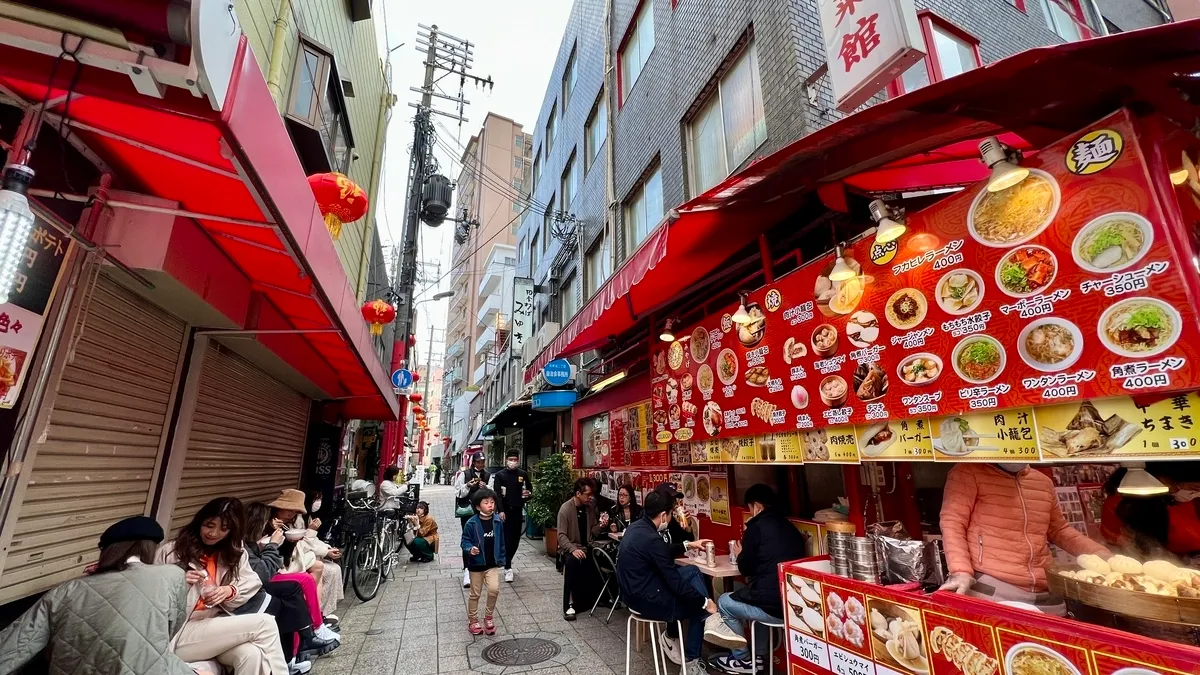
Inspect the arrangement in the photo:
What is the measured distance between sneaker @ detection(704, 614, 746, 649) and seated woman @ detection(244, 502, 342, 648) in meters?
4.30

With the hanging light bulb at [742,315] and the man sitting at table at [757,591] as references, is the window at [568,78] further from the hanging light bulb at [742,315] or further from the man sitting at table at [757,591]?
the man sitting at table at [757,591]

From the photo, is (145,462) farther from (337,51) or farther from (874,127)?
(337,51)

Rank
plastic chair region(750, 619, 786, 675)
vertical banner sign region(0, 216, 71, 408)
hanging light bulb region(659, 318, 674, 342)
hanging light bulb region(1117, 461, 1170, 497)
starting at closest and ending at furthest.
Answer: vertical banner sign region(0, 216, 71, 408) < hanging light bulb region(1117, 461, 1170, 497) < plastic chair region(750, 619, 786, 675) < hanging light bulb region(659, 318, 674, 342)

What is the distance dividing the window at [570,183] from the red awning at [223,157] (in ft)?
42.9

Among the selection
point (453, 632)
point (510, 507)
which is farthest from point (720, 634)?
point (510, 507)

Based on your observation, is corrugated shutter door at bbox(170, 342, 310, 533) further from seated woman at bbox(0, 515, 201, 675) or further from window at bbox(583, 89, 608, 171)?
window at bbox(583, 89, 608, 171)

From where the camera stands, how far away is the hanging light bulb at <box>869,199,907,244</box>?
12.1 ft

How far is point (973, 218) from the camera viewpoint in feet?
11.1

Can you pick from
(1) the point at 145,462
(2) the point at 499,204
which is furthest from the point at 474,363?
(1) the point at 145,462

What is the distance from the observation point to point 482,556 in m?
6.52

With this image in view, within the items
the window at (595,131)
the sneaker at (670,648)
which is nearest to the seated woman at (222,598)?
the sneaker at (670,648)

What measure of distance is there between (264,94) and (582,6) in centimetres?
1737

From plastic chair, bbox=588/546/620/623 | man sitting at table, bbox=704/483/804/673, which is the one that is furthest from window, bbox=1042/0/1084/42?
plastic chair, bbox=588/546/620/623

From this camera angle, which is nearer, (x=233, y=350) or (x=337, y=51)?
(x=233, y=350)
